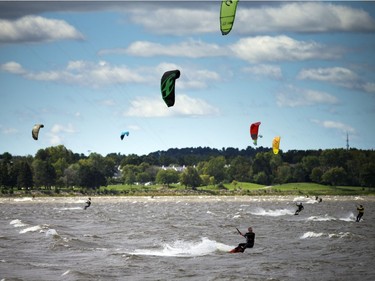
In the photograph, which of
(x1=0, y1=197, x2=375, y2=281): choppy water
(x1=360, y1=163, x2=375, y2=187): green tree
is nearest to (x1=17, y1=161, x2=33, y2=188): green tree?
(x1=360, y1=163, x2=375, y2=187): green tree

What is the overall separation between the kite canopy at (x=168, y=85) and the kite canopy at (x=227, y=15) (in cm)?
621

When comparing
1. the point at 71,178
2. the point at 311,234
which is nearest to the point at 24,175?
the point at 71,178

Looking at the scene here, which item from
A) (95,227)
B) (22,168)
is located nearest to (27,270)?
(95,227)

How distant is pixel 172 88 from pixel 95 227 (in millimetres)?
23337

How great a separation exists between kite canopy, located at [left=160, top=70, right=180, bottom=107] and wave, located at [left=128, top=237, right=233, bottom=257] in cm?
710

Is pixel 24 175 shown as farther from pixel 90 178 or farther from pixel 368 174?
pixel 368 174

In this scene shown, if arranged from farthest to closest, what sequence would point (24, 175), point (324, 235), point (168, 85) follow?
1. point (24, 175)
2. point (324, 235)
3. point (168, 85)

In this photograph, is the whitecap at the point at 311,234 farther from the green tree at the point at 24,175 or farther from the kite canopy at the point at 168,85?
the green tree at the point at 24,175

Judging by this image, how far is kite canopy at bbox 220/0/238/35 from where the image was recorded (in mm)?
29234

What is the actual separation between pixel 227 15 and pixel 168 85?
6.82 m

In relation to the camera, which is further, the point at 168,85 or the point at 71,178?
the point at 71,178

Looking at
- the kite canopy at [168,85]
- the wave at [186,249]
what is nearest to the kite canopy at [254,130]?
the wave at [186,249]

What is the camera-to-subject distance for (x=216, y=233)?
4862 centimetres

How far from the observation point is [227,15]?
2959 cm
